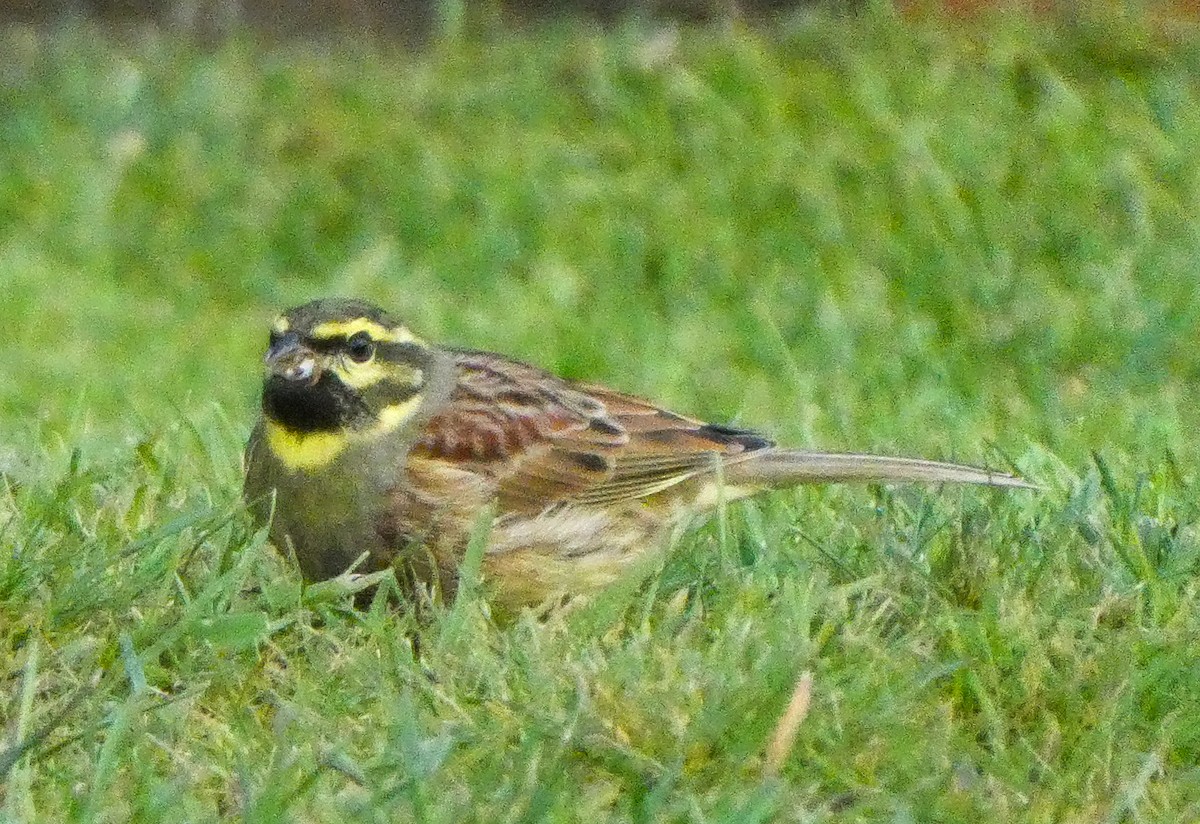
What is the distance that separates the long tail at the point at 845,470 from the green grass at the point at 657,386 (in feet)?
0.20

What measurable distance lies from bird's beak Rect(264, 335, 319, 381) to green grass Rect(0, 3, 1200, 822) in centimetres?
30

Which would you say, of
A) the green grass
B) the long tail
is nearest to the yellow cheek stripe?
the green grass

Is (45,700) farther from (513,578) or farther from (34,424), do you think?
(34,424)

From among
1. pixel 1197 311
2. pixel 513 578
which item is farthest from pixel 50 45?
pixel 513 578

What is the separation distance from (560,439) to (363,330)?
1.85 ft

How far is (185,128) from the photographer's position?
9695 millimetres

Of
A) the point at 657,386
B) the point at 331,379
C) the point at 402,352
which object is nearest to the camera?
the point at 331,379

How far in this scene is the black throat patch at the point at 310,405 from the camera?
16.2 ft

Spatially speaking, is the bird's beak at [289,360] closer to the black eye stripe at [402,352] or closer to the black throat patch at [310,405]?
the black throat patch at [310,405]

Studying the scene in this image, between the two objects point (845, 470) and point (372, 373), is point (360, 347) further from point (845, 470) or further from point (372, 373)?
point (845, 470)

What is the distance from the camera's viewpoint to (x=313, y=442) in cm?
492

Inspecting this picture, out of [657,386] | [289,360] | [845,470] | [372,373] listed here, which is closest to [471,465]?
[372,373]

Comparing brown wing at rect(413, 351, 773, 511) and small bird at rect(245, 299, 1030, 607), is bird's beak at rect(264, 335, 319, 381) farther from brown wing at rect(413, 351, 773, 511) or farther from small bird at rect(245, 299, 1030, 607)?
brown wing at rect(413, 351, 773, 511)

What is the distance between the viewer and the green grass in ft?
12.7
